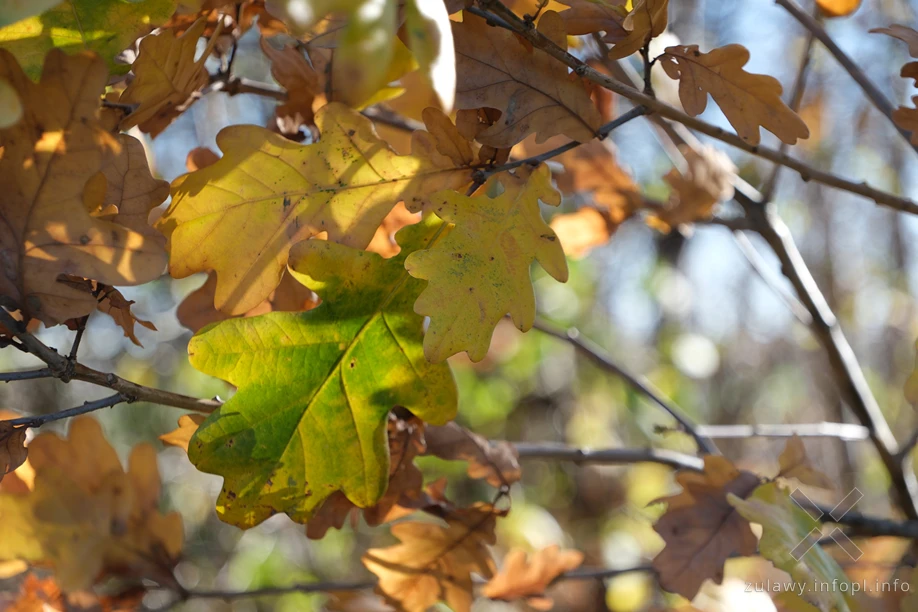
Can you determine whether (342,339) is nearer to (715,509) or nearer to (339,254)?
(339,254)

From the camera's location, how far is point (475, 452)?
84cm

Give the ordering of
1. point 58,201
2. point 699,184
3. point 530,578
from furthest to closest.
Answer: point 699,184 < point 530,578 < point 58,201

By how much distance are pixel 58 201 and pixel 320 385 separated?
254 millimetres

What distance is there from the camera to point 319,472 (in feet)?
1.99

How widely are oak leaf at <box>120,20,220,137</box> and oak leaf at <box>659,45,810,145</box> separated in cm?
45

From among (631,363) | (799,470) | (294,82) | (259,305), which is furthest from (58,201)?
(631,363)

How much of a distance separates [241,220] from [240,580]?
277 cm

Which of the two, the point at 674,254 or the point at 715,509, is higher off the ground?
the point at 715,509

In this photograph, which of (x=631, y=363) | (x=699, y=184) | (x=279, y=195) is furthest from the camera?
(x=631, y=363)

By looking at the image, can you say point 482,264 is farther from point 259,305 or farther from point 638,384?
point 638,384

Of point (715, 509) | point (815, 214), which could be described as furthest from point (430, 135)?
point (815, 214)

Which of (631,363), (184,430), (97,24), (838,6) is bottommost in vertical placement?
(631,363)

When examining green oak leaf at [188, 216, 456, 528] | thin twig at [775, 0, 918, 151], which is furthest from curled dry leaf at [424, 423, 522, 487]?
thin twig at [775, 0, 918, 151]

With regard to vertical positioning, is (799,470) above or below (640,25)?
below
